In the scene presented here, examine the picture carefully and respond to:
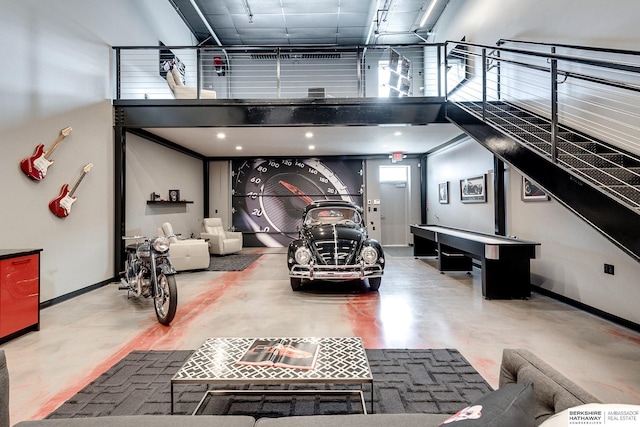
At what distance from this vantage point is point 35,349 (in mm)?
2623

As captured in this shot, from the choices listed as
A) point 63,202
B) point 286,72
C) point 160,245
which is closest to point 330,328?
point 160,245

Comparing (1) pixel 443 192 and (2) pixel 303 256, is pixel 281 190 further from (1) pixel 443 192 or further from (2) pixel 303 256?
(2) pixel 303 256

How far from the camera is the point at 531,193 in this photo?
14.1ft

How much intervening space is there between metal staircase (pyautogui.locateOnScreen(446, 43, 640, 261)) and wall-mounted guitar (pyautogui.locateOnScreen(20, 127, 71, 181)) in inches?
214

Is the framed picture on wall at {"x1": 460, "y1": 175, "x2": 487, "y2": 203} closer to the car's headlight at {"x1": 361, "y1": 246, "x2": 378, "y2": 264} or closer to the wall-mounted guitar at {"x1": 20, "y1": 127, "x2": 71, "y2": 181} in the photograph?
the car's headlight at {"x1": 361, "y1": 246, "x2": 378, "y2": 264}

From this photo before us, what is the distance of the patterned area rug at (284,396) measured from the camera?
180cm

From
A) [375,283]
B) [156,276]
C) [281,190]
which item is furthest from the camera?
[281,190]

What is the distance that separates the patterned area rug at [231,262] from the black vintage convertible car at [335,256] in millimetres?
2168

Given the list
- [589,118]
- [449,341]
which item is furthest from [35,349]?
[589,118]

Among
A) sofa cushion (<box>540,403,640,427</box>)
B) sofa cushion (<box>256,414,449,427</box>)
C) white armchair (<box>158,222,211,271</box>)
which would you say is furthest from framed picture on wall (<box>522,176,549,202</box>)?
white armchair (<box>158,222,211,271</box>)

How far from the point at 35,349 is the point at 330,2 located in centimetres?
798

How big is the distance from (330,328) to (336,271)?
1044mm

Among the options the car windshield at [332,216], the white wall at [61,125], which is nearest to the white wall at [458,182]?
the car windshield at [332,216]

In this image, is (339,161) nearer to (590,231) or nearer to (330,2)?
(330,2)
